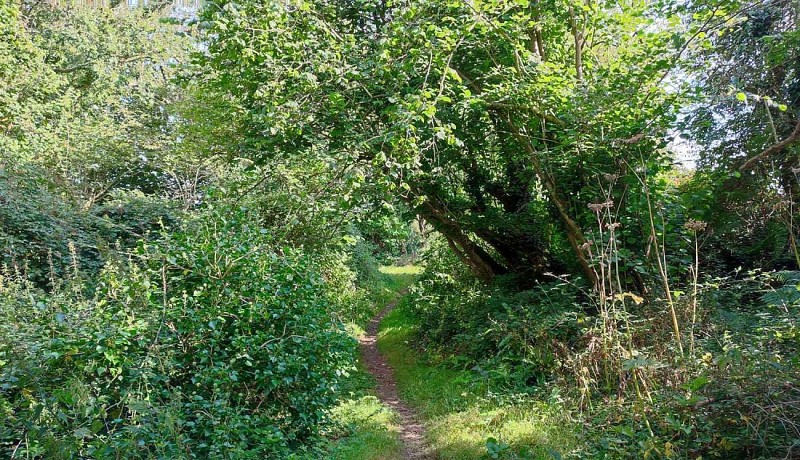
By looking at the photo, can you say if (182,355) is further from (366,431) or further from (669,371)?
(669,371)

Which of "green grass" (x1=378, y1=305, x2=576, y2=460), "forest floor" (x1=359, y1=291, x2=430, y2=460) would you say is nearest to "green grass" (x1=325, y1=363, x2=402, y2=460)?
"forest floor" (x1=359, y1=291, x2=430, y2=460)

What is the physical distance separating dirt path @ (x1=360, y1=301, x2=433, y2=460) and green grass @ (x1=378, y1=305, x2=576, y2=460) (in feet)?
0.49

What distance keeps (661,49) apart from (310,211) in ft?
17.9

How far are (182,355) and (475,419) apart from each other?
3.72 metres

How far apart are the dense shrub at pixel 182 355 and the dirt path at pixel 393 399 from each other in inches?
53.9

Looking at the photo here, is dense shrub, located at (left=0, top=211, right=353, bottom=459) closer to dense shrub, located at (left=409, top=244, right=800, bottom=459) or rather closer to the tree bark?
dense shrub, located at (left=409, top=244, right=800, bottom=459)

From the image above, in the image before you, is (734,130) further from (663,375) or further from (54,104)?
(54,104)

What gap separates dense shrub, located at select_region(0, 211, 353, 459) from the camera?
3.68 meters

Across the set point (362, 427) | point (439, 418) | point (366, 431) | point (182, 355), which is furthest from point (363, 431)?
point (182, 355)

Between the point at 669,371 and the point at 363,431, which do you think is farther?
the point at 363,431

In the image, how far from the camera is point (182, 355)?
16.2ft

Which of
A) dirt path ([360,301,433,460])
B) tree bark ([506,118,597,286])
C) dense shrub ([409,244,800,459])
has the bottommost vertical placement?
dirt path ([360,301,433,460])

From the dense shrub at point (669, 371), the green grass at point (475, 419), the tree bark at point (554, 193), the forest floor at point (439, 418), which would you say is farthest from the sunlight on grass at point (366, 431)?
the tree bark at point (554, 193)

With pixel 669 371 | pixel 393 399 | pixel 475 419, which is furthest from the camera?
pixel 393 399
